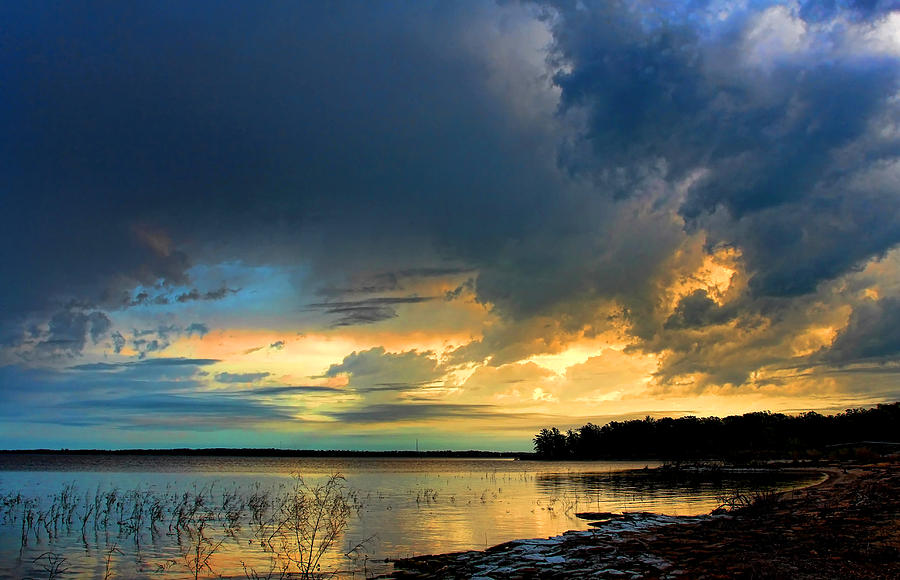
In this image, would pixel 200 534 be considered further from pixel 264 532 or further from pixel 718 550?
pixel 718 550

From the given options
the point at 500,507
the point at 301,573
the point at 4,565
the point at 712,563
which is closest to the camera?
the point at 712,563

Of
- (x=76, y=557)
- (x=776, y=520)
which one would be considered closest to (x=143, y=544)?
(x=76, y=557)

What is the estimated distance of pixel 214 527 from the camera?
1355 inches

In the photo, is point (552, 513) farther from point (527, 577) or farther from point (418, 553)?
point (527, 577)

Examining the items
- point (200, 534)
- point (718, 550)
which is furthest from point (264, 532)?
point (718, 550)

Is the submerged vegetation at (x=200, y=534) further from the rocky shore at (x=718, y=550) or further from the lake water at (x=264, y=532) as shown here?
the rocky shore at (x=718, y=550)

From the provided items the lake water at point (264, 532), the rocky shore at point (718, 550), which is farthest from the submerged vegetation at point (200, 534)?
the rocky shore at point (718, 550)

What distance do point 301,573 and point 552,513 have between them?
843 inches

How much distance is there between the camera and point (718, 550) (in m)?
18.1

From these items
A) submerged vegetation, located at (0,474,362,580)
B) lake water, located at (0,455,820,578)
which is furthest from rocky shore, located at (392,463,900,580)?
submerged vegetation, located at (0,474,362,580)

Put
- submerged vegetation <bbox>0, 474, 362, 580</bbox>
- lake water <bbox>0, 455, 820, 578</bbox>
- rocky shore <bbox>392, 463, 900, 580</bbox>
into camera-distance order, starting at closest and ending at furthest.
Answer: rocky shore <bbox>392, 463, 900, 580</bbox> → submerged vegetation <bbox>0, 474, 362, 580</bbox> → lake water <bbox>0, 455, 820, 578</bbox>

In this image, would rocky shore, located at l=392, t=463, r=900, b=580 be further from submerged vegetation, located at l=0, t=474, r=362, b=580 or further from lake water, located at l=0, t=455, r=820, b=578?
submerged vegetation, located at l=0, t=474, r=362, b=580

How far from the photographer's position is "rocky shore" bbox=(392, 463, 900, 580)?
1527 centimetres

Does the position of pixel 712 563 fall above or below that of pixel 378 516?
above
